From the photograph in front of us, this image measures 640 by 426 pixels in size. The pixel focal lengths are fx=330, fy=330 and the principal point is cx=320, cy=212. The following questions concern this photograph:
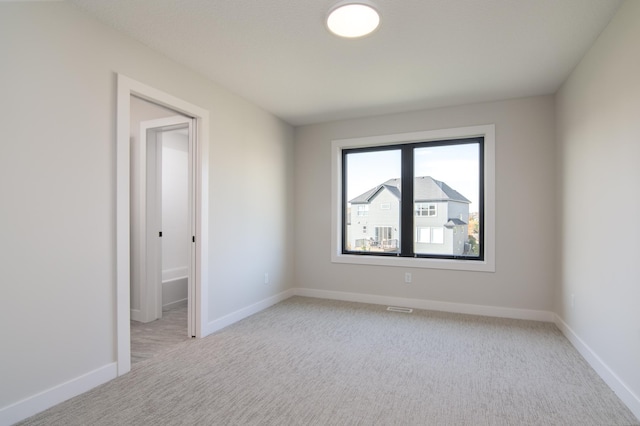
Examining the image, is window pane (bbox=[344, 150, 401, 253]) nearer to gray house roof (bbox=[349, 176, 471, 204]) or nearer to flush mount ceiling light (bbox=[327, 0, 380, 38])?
gray house roof (bbox=[349, 176, 471, 204])

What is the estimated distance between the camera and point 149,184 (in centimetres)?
384

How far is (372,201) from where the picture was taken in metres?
4.65

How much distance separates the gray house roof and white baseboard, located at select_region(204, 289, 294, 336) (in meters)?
1.82

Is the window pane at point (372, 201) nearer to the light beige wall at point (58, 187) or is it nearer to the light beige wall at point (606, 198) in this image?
the light beige wall at point (606, 198)

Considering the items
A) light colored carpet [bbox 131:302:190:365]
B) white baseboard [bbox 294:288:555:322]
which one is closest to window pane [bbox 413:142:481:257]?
white baseboard [bbox 294:288:555:322]

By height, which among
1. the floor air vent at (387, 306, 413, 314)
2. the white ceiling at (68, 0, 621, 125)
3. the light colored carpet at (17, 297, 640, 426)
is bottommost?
the floor air vent at (387, 306, 413, 314)

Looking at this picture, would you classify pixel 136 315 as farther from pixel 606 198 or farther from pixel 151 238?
pixel 606 198

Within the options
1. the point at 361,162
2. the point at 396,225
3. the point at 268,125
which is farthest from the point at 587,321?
the point at 268,125

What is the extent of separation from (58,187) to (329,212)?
10.5 ft

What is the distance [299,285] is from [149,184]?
2.44 meters

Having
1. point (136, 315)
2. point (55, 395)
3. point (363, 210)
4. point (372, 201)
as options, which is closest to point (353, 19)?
point (372, 201)

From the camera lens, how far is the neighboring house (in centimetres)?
417

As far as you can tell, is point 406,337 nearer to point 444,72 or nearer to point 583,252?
point 583,252

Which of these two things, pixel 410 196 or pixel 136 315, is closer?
pixel 136 315
